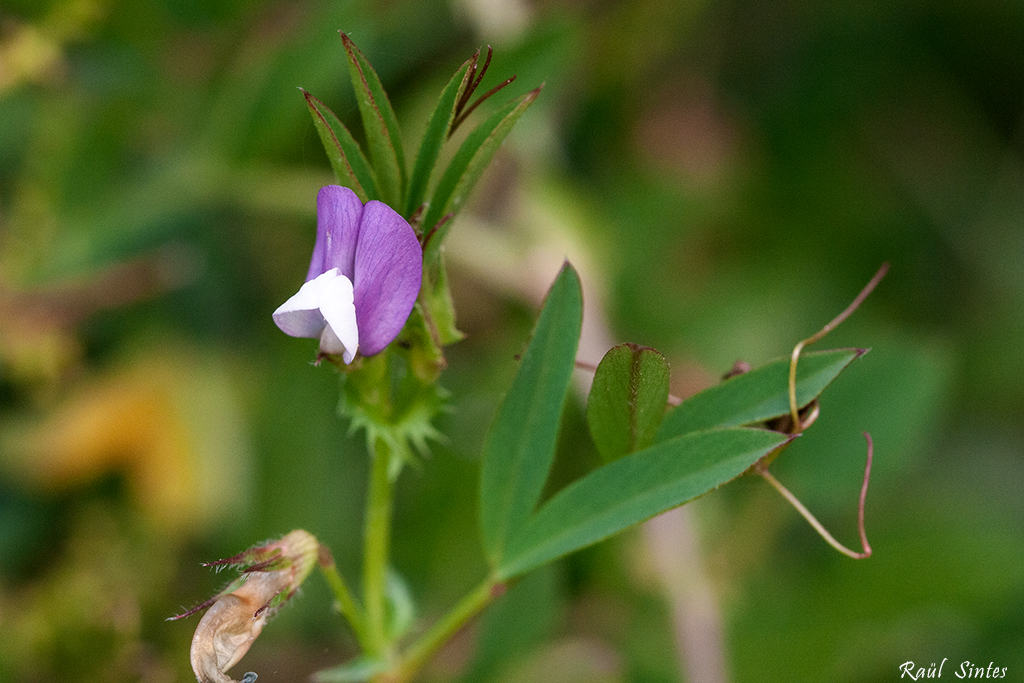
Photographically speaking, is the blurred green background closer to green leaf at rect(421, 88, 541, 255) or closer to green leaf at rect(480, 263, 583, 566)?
green leaf at rect(480, 263, 583, 566)

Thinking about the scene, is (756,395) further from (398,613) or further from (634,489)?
(398,613)

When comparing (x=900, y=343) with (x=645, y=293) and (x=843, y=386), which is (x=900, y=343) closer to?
(x=843, y=386)

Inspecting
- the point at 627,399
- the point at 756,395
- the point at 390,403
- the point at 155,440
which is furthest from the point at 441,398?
the point at 155,440

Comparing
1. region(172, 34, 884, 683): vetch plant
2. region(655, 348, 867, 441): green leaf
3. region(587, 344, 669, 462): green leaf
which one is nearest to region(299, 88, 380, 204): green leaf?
region(172, 34, 884, 683): vetch plant

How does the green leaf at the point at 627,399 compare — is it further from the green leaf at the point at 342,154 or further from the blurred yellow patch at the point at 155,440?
the blurred yellow patch at the point at 155,440

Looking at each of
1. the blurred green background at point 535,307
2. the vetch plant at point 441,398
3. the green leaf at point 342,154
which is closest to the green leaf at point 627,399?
the vetch plant at point 441,398

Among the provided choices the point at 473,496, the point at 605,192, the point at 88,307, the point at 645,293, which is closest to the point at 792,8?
the point at 605,192
